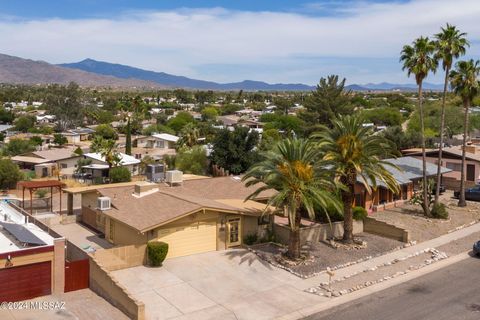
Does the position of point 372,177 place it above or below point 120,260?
above

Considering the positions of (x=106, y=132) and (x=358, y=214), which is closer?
(x=358, y=214)

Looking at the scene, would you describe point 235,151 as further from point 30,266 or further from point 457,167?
point 30,266

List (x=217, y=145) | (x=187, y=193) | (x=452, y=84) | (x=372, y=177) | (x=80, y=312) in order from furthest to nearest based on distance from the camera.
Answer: (x=217, y=145)
(x=452, y=84)
(x=187, y=193)
(x=372, y=177)
(x=80, y=312)

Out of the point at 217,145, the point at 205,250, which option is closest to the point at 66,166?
the point at 217,145

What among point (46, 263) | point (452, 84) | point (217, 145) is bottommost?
point (46, 263)

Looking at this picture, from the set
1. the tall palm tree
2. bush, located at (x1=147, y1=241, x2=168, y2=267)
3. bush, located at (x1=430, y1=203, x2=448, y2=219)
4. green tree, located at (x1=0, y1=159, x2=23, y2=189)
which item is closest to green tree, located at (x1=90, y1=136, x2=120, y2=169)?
green tree, located at (x1=0, y1=159, x2=23, y2=189)

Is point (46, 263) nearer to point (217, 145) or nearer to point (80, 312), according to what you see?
point (80, 312)

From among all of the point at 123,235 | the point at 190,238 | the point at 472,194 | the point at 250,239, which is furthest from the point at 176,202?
the point at 472,194
